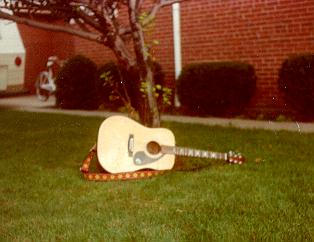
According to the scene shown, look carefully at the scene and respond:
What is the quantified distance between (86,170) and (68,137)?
2708mm

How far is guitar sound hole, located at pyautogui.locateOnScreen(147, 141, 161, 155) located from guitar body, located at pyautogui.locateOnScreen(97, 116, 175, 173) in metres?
0.02

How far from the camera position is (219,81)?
966 cm

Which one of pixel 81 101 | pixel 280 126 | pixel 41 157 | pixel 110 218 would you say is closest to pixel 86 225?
pixel 110 218

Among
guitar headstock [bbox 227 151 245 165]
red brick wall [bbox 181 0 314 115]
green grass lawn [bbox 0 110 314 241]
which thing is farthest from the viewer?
red brick wall [bbox 181 0 314 115]

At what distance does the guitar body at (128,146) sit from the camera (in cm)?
550

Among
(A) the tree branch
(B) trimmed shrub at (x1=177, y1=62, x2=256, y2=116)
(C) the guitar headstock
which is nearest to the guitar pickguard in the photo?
(C) the guitar headstock

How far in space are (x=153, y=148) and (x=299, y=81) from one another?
3.82 m

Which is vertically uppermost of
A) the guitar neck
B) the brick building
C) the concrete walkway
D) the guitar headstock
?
the brick building

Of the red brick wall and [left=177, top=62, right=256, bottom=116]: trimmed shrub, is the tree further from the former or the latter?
the red brick wall

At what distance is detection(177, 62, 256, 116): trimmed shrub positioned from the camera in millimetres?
9562

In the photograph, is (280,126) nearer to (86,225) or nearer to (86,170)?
A: (86,170)

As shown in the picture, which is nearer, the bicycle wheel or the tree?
the tree

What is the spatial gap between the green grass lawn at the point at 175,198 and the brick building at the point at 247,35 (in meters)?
2.42

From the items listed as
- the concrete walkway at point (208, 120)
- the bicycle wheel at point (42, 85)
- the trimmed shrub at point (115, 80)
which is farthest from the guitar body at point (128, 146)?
the bicycle wheel at point (42, 85)
